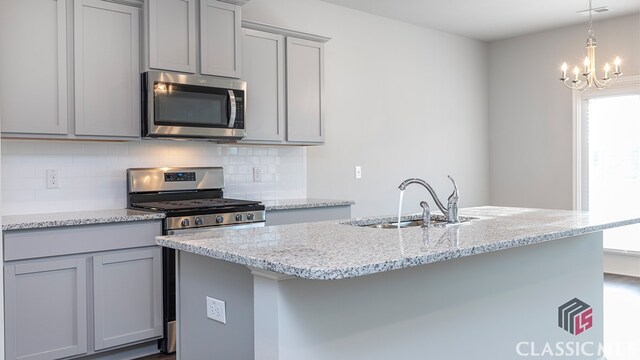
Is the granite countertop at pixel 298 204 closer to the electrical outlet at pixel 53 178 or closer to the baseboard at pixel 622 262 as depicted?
the electrical outlet at pixel 53 178

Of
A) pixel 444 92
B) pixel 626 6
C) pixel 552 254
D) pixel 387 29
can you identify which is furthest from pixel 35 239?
pixel 626 6

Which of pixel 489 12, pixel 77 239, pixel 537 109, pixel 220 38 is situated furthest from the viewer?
pixel 537 109

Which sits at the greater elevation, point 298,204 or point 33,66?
point 33,66

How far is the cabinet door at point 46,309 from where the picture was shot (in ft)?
9.29

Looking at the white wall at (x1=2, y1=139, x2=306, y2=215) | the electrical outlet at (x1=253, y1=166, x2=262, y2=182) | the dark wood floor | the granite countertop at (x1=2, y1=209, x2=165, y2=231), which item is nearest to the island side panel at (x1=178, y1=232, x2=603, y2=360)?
the dark wood floor

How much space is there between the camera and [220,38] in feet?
12.1

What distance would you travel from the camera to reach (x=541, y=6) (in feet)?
16.4

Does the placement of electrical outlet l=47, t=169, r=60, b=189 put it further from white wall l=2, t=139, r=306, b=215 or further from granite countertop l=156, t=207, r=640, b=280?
granite countertop l=156, t=207, r=640, b=280

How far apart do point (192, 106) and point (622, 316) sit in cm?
336

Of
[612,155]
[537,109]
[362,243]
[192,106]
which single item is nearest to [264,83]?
[192,106]

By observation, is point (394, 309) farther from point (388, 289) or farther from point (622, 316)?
point (622, 316)

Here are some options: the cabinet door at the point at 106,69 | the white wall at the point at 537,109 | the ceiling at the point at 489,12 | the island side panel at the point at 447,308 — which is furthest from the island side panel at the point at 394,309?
the white wall at the point at 537,109

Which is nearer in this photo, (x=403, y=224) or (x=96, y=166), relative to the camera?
(x=403, y=224)

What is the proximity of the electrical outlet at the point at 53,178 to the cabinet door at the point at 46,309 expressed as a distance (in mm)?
644
